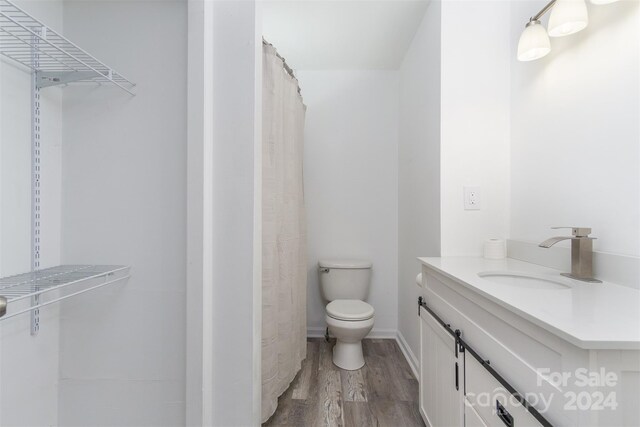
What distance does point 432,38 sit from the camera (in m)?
1.57

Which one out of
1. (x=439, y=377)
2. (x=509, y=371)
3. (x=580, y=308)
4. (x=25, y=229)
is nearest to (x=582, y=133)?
(x=580, y=308)

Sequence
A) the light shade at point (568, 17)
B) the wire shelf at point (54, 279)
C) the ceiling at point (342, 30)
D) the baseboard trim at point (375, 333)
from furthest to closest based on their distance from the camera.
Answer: the baseboard trim at point (375, 333) < the ceiling at point (342, 30) < the light shade at point (568, 17) < the wire shelf at point (54, 279)

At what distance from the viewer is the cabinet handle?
2.18 feet

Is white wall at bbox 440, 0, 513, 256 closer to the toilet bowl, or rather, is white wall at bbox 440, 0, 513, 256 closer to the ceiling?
the ceiling

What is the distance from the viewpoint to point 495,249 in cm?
135

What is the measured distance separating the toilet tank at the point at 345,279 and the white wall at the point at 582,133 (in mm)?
1131

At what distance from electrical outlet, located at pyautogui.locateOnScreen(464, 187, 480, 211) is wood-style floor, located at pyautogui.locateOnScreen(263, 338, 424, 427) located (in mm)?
1151

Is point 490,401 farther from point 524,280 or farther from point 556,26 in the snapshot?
point 556,26

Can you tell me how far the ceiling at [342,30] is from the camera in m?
1.68

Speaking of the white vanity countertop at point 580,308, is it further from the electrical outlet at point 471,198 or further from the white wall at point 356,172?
the white wall at point 356,172

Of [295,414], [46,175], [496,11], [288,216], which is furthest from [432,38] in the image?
[295,414]

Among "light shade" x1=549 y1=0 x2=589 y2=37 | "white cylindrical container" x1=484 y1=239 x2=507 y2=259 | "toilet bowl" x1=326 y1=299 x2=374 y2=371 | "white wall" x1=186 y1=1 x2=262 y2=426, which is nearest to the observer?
"light shade" x1=549 y1=0 x2=589 y2=37

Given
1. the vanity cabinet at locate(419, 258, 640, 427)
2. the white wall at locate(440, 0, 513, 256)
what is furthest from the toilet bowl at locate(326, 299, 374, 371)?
the white wall at locate(440, 0, 513, 256)

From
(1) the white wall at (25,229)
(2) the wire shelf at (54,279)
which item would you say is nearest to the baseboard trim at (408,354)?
(2) the wire shelf at (54,279)
